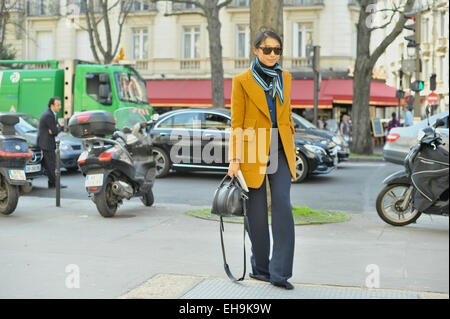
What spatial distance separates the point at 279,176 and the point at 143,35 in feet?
109

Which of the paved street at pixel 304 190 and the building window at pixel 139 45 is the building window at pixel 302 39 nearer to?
the building window at pixel 139 45

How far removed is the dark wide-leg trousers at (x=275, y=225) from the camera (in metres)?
5.02

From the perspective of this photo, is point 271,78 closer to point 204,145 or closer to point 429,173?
point 429,173

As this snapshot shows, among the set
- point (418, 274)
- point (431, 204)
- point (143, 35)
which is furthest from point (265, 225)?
point (143, 35)

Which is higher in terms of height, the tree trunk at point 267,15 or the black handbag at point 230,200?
the tree trunk at point 267,15

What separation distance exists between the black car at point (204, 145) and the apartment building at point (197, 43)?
1720cm

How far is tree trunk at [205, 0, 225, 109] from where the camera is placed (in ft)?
82.4

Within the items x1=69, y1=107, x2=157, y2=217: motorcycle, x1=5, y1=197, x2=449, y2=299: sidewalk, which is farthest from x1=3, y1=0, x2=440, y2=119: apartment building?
x1=5, y1=197, x2=449, y2=299: sidewalk

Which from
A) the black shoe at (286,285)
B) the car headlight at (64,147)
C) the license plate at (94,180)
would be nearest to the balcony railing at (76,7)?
the car headlight at (64,147)

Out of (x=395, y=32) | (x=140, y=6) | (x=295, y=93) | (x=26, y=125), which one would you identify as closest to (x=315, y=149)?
(x=26, y=125)

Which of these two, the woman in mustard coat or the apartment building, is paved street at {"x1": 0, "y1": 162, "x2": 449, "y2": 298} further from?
the apartment building

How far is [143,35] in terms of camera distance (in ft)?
123

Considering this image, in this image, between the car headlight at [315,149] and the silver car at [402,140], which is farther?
the car headlight at [315,149]

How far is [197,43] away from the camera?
120 ft
